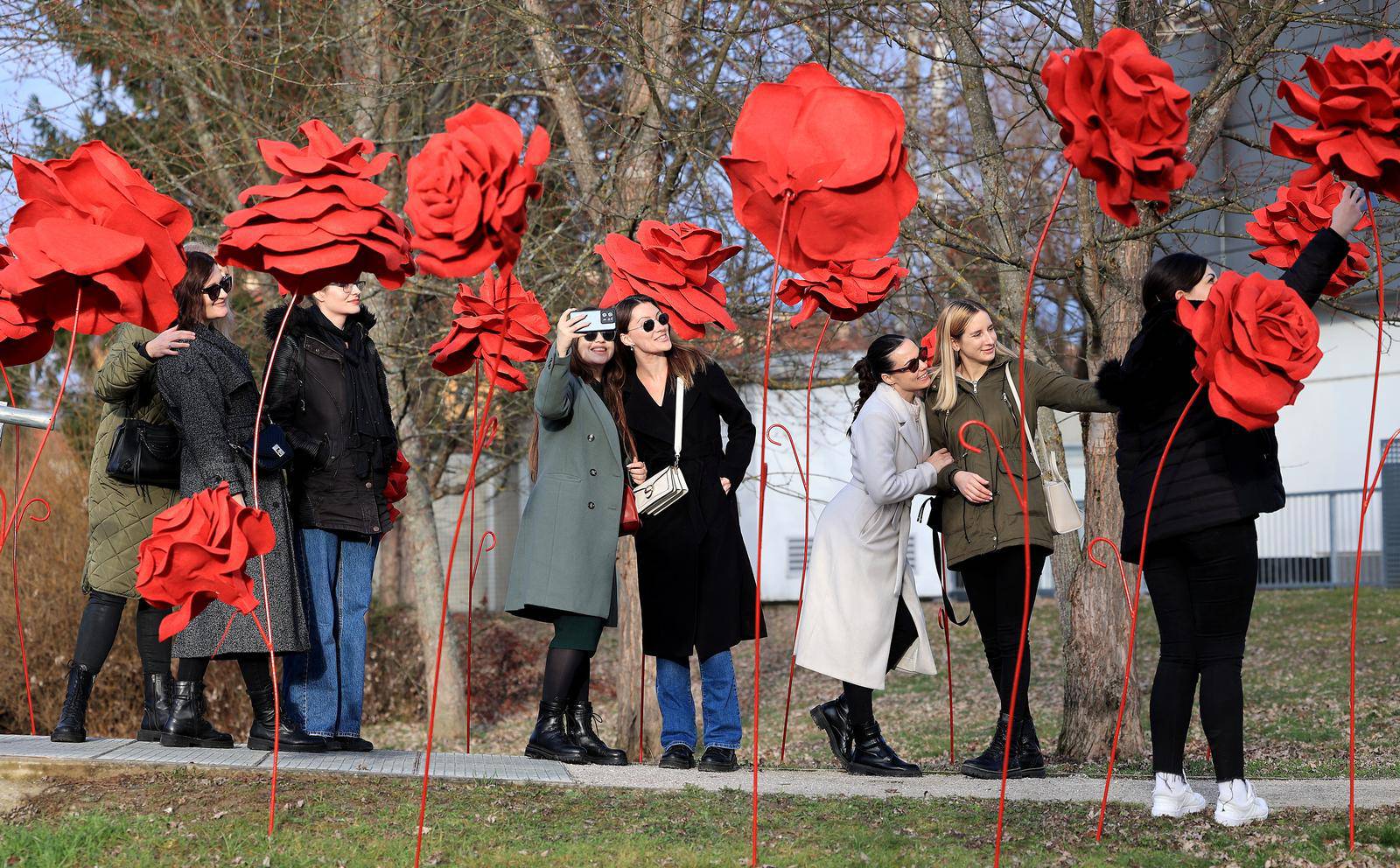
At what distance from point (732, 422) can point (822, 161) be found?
7.07 ft

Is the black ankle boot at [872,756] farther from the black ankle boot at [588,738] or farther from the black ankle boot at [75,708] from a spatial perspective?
the black ankle boot at [75,708]

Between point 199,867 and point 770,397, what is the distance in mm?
11084

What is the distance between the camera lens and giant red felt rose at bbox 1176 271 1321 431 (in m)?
3.69

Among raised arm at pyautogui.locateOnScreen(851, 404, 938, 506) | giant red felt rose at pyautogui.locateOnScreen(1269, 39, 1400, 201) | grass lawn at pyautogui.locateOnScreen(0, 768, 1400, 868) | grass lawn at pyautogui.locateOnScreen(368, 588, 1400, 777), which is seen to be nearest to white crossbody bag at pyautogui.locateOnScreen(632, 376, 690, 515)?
raised arm at pyautogui.locateOnScreen(851, 404, 938, 506)

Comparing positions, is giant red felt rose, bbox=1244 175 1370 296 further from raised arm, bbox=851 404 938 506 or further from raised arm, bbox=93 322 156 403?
raised arm, bbox=93 322 156 403

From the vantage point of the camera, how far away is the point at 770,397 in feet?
47.8

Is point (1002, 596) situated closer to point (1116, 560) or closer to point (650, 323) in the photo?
point (1116, 560)

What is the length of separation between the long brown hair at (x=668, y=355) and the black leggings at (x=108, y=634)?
6.76 ft

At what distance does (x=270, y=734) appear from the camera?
522cm

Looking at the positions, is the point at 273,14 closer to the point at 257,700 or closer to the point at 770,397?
the point at 770,397

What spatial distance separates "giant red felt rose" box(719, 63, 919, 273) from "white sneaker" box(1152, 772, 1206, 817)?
1.89m

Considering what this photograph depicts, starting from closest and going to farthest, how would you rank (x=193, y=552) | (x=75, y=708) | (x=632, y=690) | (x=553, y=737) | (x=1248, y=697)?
(x=193, y=552), (x=75, y=708), (x=553, y=737), (x=632, y=690), (x=1248, y=697)

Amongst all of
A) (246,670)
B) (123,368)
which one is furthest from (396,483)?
(123,368)

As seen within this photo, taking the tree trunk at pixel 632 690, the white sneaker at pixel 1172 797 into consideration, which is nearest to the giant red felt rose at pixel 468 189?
the white sneaker at pixel 1172 797
